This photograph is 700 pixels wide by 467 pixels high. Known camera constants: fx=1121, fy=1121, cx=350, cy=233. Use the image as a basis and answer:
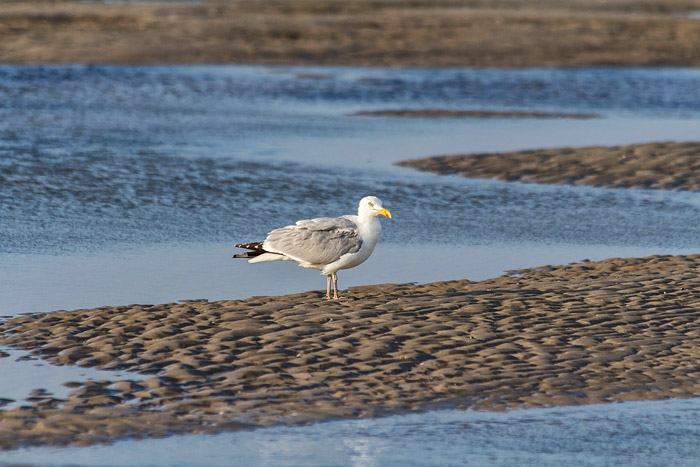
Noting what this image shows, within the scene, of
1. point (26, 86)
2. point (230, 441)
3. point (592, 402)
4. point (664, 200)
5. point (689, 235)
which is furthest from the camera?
point (26, 86)

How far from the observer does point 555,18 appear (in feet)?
147

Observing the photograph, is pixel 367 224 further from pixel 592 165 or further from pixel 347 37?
pixel 347 37

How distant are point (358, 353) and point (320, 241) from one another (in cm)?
188

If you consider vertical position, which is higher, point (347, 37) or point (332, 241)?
point (347, 37)

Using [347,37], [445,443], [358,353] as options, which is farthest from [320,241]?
[347,37]

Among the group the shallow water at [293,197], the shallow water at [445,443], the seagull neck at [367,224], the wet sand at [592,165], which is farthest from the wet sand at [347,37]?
the shallow water at [445,443]

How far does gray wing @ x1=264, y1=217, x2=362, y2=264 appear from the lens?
10.8 meters

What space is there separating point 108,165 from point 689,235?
363 inches

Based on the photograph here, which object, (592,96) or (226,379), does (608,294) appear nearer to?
(226,379)

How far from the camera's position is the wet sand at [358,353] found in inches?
316

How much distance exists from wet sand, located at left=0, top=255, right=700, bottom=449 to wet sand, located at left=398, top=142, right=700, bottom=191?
6563 mm

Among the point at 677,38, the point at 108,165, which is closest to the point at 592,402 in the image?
the point at 108,165

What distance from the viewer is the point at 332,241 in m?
10.8

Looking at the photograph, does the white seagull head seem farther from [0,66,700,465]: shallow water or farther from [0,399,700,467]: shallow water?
[0,399,700,467]: shallow water
